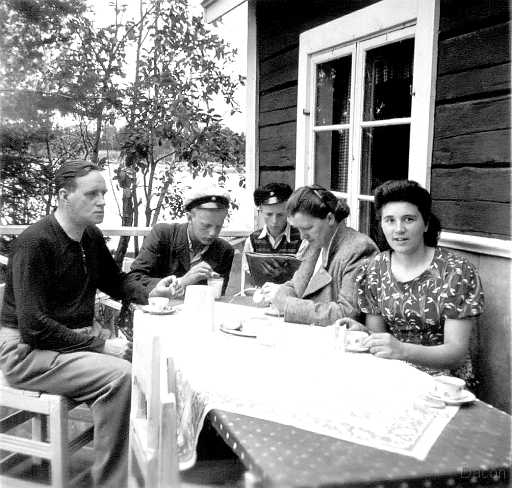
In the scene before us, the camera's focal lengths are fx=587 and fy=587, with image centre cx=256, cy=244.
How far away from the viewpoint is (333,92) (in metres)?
3.75

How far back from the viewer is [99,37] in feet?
19.4

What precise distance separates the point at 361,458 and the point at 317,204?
156 cm

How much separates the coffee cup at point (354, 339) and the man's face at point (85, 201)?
4.30 feet

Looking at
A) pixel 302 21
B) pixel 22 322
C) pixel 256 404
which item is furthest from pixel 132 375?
pixel 302 21

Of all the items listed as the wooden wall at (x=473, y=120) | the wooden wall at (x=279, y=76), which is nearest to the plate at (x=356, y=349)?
the wooden wall at (x=473, y=120)

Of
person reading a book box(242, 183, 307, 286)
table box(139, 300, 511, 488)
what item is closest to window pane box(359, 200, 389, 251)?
person reading a book box(242, 183, 307, 286)

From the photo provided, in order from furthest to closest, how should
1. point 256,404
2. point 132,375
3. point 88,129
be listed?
point 88,129 → point 132,375 → point 256,404

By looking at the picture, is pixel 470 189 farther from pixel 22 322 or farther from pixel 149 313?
pixel 22 322

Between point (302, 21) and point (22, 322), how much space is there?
274 centimetres

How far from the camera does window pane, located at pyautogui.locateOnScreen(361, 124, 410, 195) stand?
3.06m

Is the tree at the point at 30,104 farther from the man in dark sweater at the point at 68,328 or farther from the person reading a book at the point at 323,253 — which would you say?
the person reading a book at the point at 323,253

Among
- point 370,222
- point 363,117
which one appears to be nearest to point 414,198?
point 370,222

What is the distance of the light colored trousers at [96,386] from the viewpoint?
2.34 meters

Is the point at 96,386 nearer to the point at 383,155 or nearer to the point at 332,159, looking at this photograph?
the point at 383,155
